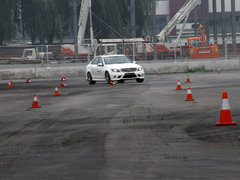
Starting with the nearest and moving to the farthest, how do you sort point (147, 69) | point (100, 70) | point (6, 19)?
1. point (100, 70)
2. point (147, 69)
3. point (6, 19)

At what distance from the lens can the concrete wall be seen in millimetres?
35969

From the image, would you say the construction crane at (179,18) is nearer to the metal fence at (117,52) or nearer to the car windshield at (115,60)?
the metal fence at (117,52)

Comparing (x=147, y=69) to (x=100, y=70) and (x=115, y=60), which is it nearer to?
(x=115, y=60)

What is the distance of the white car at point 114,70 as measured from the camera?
25.6 m

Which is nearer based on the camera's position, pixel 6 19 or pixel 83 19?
pixel 6 19

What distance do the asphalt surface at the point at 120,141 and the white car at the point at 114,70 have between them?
9.78m

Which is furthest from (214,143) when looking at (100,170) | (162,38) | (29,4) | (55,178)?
(162,38)

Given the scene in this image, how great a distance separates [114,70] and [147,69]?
12.3 m

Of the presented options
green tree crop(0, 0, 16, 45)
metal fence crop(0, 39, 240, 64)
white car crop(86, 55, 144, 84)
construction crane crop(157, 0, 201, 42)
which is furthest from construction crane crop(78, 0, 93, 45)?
white car crop(86, 55, 144, 84)

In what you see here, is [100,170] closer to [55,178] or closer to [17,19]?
[55,178]

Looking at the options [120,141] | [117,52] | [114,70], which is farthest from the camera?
[117,52]

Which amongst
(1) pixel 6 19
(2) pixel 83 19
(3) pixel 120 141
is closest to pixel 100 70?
(3) pixel 120 141

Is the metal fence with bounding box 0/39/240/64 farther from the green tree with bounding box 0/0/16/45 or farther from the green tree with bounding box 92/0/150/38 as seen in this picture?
the green tree with bounding box 92/0/150/38

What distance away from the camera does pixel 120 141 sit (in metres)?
9.05
